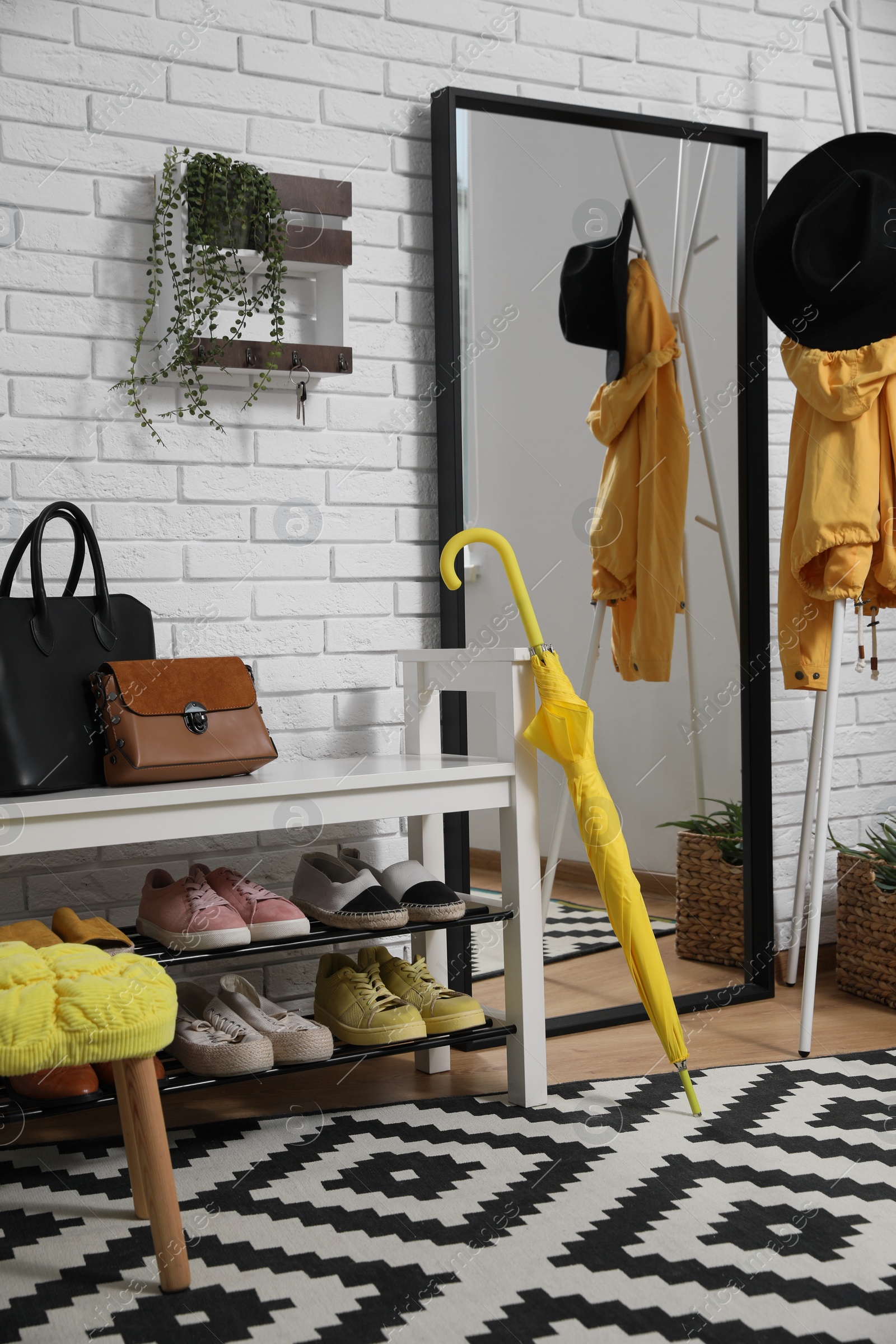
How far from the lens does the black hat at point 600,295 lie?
8.11ft

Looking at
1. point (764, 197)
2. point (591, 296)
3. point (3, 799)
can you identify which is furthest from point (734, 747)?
point (3, 799)

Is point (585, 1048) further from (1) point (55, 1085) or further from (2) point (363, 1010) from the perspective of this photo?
(1) point (55, 1085)

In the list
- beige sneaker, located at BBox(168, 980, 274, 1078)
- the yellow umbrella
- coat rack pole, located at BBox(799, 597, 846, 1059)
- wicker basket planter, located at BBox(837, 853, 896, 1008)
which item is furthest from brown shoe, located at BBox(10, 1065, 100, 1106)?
wicker basket planter, located at BBox(837, 853, 896, 1008)

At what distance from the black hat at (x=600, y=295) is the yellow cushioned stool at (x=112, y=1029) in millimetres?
1543

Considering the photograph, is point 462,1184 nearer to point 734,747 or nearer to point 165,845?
point 165,845

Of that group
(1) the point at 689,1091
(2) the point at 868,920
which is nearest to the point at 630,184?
(2) the point at 868,920

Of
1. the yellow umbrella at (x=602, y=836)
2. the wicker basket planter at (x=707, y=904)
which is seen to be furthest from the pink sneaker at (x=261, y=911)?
the wicker basket planter at (x=707, y=904)

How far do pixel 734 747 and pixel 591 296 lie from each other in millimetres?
1002

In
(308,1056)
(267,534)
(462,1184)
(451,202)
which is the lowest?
(462,1184)

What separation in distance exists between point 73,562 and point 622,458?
112 cm

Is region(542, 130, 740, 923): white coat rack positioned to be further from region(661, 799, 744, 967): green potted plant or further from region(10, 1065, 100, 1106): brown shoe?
region(10, 1065, 100, 1106): brown shoe

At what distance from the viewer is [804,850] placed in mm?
2742

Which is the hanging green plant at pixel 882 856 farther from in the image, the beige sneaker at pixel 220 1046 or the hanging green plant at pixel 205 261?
the hanging green plant at pixel 205 261

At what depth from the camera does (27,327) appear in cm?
209
